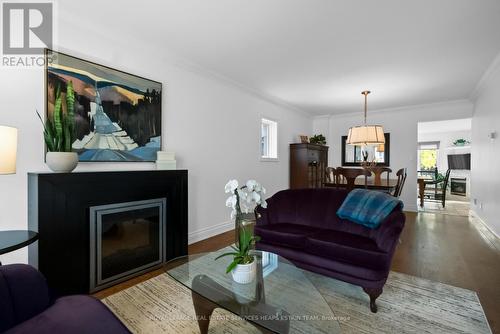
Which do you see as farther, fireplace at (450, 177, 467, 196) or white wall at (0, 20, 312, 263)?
fireplace at (450, 177, 467, 196)

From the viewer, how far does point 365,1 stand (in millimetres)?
1982

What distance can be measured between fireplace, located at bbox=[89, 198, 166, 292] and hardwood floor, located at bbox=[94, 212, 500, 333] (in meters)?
0.11

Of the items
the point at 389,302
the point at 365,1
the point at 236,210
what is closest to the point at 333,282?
the point at 389,302

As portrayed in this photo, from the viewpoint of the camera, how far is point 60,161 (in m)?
→ 1.89

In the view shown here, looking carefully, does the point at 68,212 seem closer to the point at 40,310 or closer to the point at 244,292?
the point at 40,310

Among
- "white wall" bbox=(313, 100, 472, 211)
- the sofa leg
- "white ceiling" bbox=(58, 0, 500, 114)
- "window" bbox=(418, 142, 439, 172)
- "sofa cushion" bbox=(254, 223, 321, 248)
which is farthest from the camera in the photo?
"window" bbox=(418, 142, 439, 172)

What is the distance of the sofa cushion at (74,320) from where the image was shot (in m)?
1.05

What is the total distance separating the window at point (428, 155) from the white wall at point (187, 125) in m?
7.60

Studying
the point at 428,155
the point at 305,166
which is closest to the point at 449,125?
the point at 428,155

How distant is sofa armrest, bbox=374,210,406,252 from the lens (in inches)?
73.5

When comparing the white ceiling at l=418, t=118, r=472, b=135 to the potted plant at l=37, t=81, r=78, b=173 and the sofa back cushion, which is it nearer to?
the sofa back cushion

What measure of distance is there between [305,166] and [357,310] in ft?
12.4

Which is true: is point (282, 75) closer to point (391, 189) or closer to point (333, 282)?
point (391, 189)

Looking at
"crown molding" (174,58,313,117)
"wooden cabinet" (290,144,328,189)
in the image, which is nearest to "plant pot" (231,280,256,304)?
"crown molding" (174,58,313,117)
